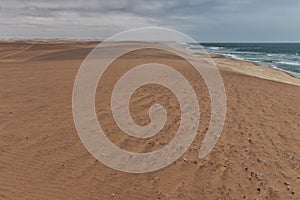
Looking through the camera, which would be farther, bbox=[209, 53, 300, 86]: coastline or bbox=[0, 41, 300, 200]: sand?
bbox=[209, 53, 300, 86]: coastline

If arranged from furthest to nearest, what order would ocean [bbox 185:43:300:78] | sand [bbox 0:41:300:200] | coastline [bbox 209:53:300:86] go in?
ocean [bbox 185:43:300:78]
coastline [bbox 209:53:300:86]
sand [bbox 0:41:300:200]

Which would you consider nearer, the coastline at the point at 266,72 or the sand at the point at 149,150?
the sand at the point at 149,150

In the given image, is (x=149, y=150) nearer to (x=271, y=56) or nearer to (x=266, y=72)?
(x=266, y=72)

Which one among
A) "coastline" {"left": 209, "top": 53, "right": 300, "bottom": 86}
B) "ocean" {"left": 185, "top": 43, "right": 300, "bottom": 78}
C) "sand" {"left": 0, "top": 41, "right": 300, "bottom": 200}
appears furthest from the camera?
"ocean" {"left": 185, "top": 43, "right": 300, "bottom": 78}

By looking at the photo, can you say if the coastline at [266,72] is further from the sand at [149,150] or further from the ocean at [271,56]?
the sand at [149,150]

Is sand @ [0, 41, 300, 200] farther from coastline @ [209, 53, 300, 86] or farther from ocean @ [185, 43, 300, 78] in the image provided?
ocean @ [185, 43, 300, 78]

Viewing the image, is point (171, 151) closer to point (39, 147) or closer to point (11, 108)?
point (39, 147)

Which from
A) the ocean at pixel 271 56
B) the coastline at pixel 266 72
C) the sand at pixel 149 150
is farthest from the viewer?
the ocean at pixel 271 56

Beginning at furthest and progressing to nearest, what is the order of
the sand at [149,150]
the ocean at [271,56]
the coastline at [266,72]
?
the ocean at [271,56] < the coastline at [266,72] < the sand at [149,150]

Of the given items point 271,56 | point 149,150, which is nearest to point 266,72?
point 149,150

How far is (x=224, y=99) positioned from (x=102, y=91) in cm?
386

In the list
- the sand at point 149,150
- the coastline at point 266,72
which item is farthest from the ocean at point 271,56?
the sand at point 149,150

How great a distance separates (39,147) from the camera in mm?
5684

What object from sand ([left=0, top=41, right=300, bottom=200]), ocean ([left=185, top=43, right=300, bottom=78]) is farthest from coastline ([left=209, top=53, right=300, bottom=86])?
sand ([left=0, top=41, right=300, bottom=200])
